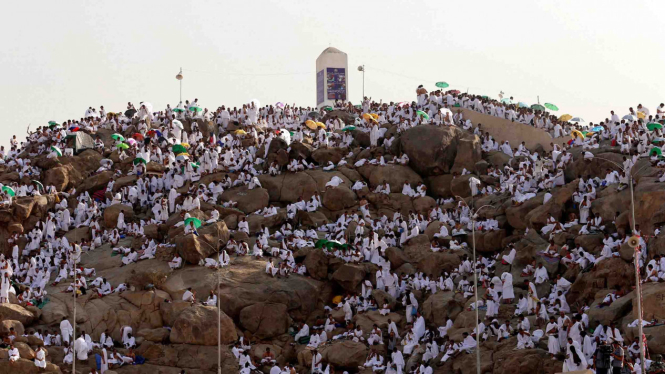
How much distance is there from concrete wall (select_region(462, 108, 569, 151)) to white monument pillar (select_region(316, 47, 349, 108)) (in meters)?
15.6

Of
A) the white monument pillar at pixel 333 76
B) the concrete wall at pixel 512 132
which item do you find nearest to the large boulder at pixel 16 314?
the concrete wall at pixel 512 132

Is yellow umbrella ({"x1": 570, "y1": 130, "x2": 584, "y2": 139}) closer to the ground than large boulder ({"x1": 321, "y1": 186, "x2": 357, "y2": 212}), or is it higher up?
higher up

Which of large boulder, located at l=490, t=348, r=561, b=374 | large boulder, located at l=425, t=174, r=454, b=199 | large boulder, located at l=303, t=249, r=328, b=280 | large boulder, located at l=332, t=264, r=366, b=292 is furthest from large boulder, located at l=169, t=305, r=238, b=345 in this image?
large boulder, located at l=425, t=174, r=454, b=199

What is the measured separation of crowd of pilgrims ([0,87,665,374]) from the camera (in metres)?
A: 38.3

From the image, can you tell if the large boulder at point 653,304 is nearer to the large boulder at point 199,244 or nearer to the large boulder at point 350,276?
the large boulder at point 350,276

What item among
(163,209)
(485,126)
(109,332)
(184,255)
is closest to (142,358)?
(109,332)

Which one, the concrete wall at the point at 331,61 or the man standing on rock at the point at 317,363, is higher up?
the concrete wall at the point at 331,61

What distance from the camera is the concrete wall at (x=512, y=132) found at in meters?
57.9

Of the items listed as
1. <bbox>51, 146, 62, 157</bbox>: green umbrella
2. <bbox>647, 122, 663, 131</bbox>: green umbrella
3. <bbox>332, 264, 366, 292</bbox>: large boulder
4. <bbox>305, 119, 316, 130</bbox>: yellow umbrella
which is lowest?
<bbox>332, 264, 366, 292</bbox>: large boulder

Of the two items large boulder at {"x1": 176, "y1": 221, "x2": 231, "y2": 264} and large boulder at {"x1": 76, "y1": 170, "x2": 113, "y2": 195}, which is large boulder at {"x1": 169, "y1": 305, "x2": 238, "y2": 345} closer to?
large boulder at {"x1": 176, "y1": 221, "x2": 231, "y2": 264}

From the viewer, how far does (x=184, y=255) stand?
4525cm

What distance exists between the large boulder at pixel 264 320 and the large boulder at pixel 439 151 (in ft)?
50.5

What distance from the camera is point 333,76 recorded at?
75.1m

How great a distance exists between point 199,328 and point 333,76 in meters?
37.3
